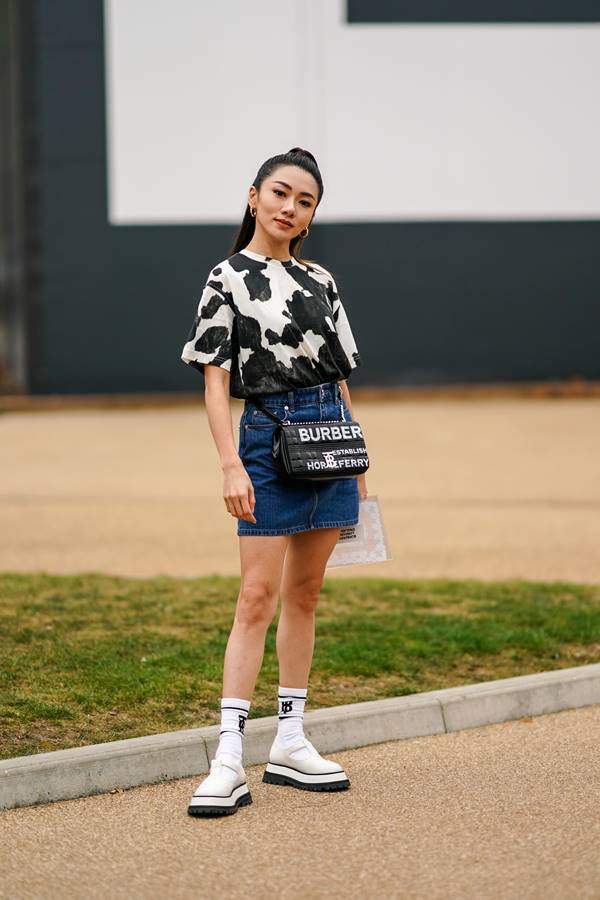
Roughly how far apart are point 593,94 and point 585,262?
104 inches

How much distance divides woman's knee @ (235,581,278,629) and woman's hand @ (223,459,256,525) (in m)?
0.22

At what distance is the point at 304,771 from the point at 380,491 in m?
8.48

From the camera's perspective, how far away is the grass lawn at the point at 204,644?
5031 mm

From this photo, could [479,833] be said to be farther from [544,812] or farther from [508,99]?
[508,99]

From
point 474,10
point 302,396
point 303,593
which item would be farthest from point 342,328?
point 474,10

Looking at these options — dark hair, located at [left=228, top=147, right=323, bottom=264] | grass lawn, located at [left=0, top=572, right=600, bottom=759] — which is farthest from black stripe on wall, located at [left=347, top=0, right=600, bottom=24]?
dark hair, located at [left=228, top=147, right=323, bottom=264]

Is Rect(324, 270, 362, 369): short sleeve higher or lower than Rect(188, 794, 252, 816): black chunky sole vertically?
higher

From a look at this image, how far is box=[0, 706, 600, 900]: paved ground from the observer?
11.4ft

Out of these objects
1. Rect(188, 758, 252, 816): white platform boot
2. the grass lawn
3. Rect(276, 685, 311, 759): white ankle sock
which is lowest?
the grass lawn

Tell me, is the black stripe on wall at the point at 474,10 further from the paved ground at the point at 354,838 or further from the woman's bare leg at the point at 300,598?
the woman's bare leg at the point at 300,598

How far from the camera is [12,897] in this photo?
343cm

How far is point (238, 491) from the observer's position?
4000 millimetres

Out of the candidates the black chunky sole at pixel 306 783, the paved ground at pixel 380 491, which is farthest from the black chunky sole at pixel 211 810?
the paved ground at pixel 380 491

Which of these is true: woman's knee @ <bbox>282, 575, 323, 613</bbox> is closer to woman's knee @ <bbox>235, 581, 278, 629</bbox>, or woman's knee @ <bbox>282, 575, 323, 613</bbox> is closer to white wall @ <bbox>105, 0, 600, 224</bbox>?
woman's knee @ <bbox>235, 581, 278, 629</bbox>
